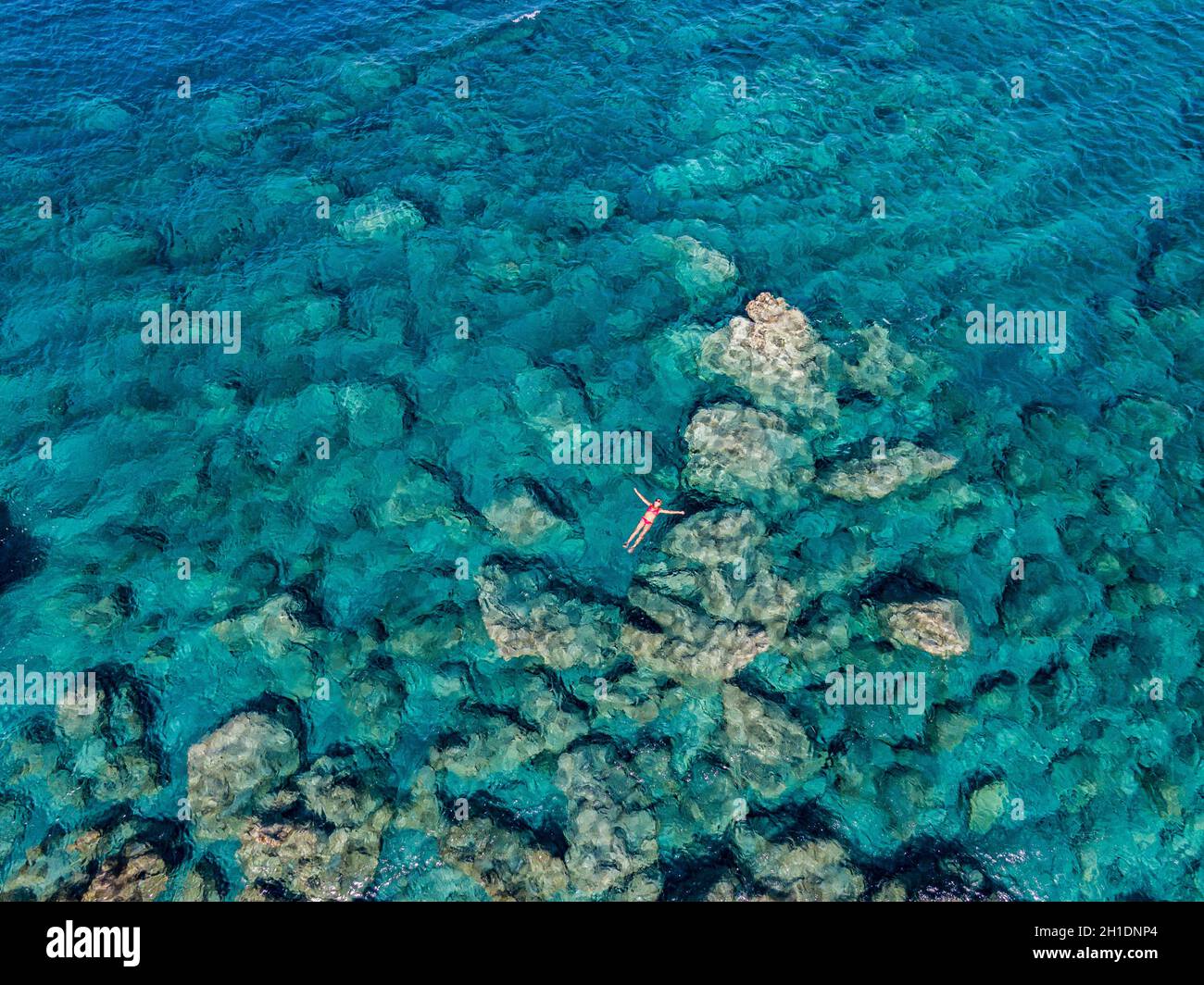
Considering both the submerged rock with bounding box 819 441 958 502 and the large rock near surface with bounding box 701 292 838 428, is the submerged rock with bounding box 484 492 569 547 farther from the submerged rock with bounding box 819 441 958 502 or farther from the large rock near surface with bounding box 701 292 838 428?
the submerged rock with bounding box 819 441 958 502

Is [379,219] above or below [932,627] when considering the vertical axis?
above

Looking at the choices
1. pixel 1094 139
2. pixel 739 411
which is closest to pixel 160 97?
pixel 739 411

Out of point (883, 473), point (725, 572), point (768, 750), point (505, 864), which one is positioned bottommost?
point (505, 864)

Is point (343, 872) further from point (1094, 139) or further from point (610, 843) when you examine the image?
point (1094, 139)

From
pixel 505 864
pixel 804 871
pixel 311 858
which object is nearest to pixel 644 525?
pixel 505 864

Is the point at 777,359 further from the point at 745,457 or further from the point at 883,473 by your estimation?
the point at 883,473

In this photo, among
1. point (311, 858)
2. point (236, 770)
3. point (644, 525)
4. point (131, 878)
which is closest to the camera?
point (131, 878)
